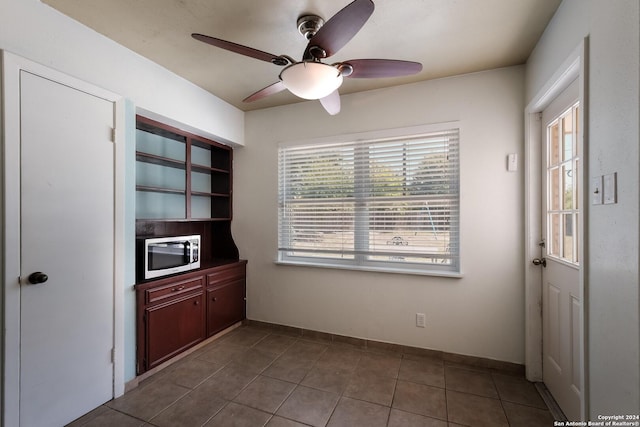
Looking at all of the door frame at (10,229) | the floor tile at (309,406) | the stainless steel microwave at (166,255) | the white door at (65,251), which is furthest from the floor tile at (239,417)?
the stainless steel microwave at (166,255)

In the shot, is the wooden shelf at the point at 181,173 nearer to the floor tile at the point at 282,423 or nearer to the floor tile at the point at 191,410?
the floor tile at the point at 191,410

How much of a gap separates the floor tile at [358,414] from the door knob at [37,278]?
6.29 ft

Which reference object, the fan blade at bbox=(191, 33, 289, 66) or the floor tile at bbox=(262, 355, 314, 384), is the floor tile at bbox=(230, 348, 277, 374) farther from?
the fan blade at bbox=(191, 33, 289, 66)

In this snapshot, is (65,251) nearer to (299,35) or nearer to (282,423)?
(282,423)

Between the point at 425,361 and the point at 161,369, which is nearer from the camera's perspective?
the point at 161,369

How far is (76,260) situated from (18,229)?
354 mm

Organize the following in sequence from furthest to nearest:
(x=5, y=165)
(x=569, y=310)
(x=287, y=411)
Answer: (x=287, y=411)
(x=569, y=310)
(x=5, y=165)

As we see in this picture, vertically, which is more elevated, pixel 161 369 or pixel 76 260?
pixel 76 260

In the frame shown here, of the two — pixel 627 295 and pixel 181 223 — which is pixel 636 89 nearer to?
pixel 627 295

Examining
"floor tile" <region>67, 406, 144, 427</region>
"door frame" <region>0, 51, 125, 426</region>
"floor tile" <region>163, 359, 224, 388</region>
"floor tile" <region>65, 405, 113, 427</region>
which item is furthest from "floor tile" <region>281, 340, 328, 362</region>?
"door frame" <region>0, 51, 125, 426</region>

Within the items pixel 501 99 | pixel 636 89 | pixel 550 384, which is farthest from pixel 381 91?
pixel 550 384

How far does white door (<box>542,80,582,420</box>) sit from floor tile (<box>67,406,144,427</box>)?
2694 millimetres

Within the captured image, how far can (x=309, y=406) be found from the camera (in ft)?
6.26

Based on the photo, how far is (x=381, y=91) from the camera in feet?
8.91
